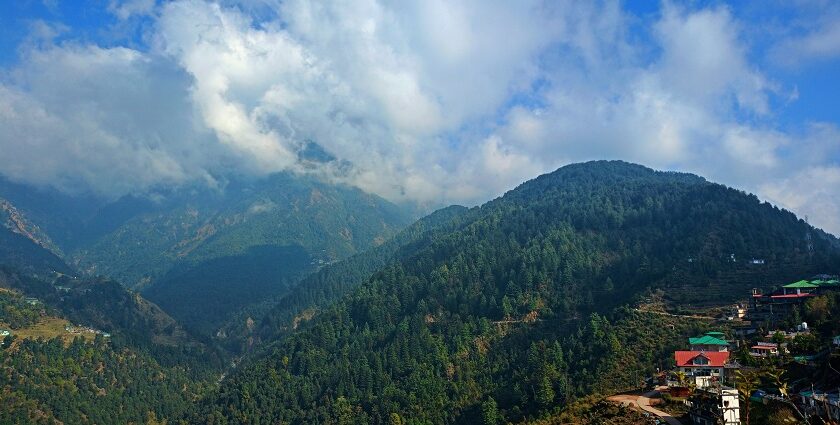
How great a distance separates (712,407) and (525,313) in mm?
81732

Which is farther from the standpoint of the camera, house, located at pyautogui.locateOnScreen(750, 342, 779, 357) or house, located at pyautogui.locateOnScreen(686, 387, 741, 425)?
house, located at pyautogui.locateOnScreen(750, 342, 779, 357)

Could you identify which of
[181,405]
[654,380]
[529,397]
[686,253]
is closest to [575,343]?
[529,397]

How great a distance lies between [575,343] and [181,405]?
108m

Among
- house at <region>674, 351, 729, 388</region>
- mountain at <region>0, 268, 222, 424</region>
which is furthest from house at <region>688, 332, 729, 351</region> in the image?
mountain at <region>0, 268, 222, 424</region>

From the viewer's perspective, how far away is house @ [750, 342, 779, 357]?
6954cm

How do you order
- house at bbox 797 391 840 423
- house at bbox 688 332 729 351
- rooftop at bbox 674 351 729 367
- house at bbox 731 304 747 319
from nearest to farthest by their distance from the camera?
house at bbox 797 391 840 423 < rooftop at bbox 674 351 729 367 < house at bbox 688 332 729 351 < house at bbox 731 304 747 319

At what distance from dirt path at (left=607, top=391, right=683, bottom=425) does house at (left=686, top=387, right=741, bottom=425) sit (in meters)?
2.31

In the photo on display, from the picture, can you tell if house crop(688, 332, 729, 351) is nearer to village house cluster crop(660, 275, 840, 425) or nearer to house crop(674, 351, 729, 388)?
village house cluster crop(660, 275, 840, 425)

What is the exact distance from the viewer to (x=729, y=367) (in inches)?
2670

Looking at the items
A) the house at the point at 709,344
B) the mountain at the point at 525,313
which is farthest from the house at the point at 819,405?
the mountain at the point at 525,313

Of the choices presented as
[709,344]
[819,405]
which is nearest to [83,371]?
[709,344]

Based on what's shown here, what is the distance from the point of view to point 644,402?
61.7 m

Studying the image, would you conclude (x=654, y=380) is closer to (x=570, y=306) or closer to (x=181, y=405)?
(x=570, y=306)

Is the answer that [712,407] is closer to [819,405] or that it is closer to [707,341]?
[819,405]
